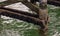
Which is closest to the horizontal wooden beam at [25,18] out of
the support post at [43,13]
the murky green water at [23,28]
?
the support post at [43,13]

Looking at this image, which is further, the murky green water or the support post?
the murky green water

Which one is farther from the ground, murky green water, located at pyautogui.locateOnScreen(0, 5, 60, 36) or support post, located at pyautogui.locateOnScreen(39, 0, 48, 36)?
support post, located at pyautogui.locateOnScreen(39, 0, 48, 36)

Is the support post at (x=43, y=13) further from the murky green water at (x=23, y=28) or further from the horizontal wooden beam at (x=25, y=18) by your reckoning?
the murky green water at (x=23, y=28)

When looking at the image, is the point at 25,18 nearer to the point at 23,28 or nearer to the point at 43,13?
the point at 43,13

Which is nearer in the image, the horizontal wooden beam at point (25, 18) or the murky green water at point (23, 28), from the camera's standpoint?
the horizontal wooden beam at point (25, 18)

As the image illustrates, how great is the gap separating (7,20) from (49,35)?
1.10 meters

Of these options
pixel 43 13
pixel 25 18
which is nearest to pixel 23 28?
pixel 25 18

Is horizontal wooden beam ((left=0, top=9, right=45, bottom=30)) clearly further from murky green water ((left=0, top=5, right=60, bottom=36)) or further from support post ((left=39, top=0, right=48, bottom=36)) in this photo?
murky green water ((left=0, top=5, right=60, bottom=36))

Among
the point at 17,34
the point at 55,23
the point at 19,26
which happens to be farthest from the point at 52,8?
the point at 17,34

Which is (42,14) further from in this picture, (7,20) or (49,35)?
(7,20)

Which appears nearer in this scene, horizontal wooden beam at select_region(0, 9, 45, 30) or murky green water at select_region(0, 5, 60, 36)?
horizontal wooden beam at select_region(0, 9, 45, 30)

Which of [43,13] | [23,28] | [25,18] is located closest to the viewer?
[43,13]

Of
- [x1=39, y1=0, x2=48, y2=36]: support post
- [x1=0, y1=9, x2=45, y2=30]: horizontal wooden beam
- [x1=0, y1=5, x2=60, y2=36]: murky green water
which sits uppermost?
[x1=39, y1=0, x2=48, y2=36]: support post

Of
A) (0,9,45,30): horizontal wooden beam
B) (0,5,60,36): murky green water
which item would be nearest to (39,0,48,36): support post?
(0,9,45,30): horizontal wooden beam
